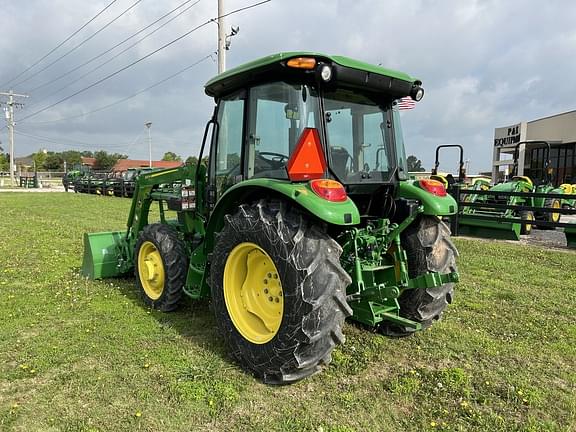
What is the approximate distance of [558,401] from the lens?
10.7 ft

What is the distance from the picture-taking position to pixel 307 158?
3328 millimetres

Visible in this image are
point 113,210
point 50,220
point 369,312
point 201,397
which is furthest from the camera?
point 113,210

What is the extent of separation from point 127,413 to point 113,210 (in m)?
15.3

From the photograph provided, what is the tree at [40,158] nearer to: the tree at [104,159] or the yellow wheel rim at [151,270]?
the tree at [104,159]

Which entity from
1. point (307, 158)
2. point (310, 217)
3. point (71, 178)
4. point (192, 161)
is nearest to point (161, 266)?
point (192, 161)

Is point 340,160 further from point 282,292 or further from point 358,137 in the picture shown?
point 282,292

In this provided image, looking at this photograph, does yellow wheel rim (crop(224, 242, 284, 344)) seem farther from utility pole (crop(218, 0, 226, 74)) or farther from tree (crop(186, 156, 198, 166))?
utility pole (crop(218, 0, 226, 74))

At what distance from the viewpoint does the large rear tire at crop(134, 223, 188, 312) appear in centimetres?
484

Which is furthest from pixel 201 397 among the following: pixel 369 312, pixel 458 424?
pixel 458 424

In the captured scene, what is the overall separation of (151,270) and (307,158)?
8.65 ft

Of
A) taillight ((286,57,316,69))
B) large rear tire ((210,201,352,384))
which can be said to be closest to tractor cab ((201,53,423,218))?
taillight ((286,57,316,69))

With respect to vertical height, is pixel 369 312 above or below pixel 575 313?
above

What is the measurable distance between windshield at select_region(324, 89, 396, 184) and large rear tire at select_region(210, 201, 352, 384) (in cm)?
70

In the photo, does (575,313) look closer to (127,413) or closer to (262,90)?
(262,90)
